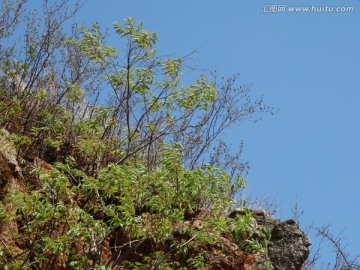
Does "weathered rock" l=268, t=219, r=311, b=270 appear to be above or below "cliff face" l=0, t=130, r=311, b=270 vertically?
above

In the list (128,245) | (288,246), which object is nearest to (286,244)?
(288,246)

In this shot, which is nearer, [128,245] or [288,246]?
[128,245]

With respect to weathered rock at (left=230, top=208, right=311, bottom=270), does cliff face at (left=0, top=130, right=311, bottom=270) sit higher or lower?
lower

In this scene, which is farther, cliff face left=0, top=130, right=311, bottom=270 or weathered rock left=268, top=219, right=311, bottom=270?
weathered rock left=268, top=219, right=311, bottom=270

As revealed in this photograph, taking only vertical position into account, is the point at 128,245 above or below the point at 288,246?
below

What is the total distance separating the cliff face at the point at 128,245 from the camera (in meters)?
9.11

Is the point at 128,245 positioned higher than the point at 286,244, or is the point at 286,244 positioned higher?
the point at 286,244

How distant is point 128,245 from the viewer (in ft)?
34.1

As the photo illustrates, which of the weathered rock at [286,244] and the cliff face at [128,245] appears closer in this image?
the cliff face at [128,245]

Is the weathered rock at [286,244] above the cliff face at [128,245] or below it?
above

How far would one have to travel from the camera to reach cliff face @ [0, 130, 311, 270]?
29.9 ft

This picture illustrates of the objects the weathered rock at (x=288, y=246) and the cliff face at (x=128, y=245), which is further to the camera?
the weathered rock at (x=288, y=246)

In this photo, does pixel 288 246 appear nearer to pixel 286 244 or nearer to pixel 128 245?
pixel 286 244

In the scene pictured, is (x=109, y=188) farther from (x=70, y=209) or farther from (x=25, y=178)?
(x=25, y=178)
